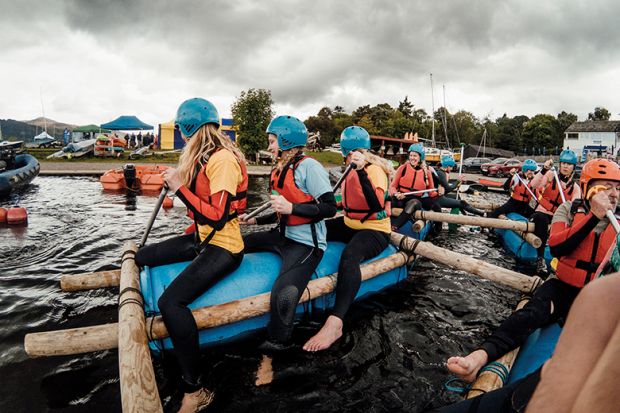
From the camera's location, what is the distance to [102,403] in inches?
118

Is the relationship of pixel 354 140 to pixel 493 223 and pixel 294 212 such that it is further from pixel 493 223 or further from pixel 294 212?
pixel 493 223

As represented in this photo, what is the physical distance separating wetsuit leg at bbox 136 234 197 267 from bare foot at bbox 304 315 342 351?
152 cm

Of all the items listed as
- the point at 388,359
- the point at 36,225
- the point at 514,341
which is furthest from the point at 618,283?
the point at 36,225

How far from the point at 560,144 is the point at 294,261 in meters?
81.9

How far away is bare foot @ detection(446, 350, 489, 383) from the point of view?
267cm

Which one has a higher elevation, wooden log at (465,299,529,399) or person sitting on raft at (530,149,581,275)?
person sitting on raft at (530,149,581,275)

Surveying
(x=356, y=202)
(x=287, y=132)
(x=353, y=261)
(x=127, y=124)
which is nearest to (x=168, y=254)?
(x=287, y=132)

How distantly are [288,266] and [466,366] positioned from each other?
1.78 meters

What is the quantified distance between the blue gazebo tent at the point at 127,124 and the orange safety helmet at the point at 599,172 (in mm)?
34251

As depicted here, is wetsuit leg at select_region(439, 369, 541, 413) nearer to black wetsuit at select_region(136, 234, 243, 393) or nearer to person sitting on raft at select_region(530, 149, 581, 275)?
black wetsuit at select_region(136, 234, 243, 393)

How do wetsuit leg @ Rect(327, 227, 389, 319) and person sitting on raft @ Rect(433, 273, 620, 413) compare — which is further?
wetsuit leg @ Rect(327, 227, 389, 319)

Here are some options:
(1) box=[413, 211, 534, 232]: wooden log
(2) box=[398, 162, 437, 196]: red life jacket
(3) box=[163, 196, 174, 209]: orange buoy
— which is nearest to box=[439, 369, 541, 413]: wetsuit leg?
(1) box=[413, 211, 534, 232]: wooden log

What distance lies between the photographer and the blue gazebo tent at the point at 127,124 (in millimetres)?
31000

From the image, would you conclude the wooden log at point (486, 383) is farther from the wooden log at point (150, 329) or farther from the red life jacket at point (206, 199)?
the red life jacket at point (206, 199)
